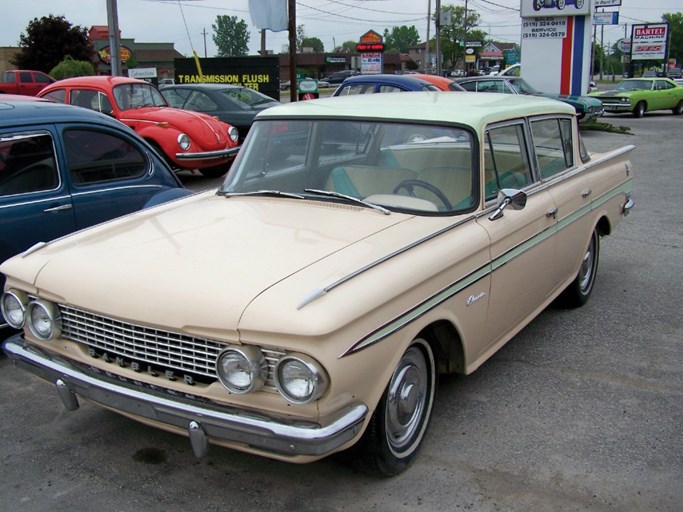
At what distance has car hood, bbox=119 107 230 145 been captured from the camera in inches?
434

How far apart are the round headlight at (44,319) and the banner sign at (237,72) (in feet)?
58.1

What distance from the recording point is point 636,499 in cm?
311

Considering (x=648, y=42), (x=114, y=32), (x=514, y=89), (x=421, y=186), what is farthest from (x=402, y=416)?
(x=648, y=42)

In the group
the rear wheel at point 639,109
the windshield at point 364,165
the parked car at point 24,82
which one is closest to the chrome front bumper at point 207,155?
the windshield at point 364,165

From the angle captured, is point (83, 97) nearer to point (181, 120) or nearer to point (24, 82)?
point (181, 120)

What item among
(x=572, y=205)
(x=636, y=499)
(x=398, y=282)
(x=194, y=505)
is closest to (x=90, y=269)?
(x=194, y=505)

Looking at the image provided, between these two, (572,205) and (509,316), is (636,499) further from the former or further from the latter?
(572,205)

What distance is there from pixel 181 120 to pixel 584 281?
24.5 ft

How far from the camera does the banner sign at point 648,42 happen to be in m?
43.9

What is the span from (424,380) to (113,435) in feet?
5.39

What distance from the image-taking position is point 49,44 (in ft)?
129

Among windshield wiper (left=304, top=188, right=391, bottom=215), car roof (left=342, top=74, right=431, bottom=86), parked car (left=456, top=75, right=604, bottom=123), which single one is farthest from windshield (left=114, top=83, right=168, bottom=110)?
parked car (left=456, top=75, right=604, bottom=123)

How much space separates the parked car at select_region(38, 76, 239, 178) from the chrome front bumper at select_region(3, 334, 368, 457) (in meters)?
8.09

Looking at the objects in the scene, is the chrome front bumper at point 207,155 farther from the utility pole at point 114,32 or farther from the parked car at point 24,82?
the parked car at point 24,82
